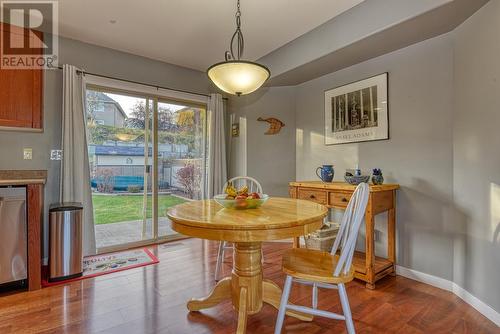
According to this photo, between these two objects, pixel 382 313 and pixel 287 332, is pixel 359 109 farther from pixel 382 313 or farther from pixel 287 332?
pixel 287 332

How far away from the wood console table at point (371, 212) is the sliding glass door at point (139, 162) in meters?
1.95

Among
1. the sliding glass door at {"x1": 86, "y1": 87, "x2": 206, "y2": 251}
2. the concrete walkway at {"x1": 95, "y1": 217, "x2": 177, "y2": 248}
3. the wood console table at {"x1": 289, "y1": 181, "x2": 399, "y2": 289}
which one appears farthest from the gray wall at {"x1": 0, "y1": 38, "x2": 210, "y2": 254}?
the wood console table at {"x1": 289, "y1": 181, "x2": 399, "y2": 289}

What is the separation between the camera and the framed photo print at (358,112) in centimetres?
265

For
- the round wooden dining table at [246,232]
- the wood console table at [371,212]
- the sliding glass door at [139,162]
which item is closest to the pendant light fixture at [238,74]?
the round wooden dining table at [246,232]

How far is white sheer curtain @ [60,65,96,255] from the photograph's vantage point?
2.72 m

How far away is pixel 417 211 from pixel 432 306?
813mm

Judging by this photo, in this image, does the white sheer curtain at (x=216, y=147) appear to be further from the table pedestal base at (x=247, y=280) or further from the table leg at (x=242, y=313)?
the table leg at (x=242, y=313)

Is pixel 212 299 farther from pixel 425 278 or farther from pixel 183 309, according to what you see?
pixel 425 278

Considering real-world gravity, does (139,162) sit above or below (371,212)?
above

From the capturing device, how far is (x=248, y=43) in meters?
3.04

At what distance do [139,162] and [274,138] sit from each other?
1885mm

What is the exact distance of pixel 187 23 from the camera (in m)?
2.60

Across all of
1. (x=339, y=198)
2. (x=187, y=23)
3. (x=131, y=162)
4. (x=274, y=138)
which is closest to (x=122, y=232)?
(x=131, y=162)

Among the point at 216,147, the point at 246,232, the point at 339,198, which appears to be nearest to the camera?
the point at 246,232
